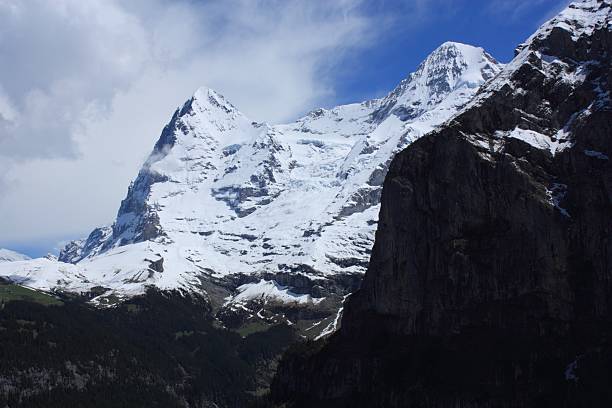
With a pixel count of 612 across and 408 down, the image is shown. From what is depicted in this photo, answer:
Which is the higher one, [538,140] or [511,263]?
[538,140]

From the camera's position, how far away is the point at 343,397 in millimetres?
198500

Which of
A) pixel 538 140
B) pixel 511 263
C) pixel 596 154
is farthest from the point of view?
pixel 538 140

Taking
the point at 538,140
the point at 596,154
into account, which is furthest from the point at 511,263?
the point at 538,140

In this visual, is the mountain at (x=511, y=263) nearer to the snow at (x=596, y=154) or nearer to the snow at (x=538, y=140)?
the snow at (x=538, y=140)

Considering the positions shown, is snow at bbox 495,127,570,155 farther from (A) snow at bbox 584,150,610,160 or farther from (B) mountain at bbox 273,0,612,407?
(A) snow at bbox 584,150,610,160

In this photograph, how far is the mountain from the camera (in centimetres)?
16125

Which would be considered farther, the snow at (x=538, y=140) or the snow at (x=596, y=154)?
the snow at (x=538, y=140)

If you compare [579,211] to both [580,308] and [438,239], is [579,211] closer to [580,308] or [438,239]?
[580,308]

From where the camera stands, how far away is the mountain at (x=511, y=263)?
529 feet

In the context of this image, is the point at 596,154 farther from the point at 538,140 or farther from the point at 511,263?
the point at 511,263

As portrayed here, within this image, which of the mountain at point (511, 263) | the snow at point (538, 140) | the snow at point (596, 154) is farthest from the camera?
the snow at point (538, 140)

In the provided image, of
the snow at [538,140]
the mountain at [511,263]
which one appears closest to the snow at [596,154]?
the mountain at [511,263]

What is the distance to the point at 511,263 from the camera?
175 m

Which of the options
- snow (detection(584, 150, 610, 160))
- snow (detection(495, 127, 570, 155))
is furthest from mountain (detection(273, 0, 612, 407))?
snow (detection(584, 150, 610, 160))
